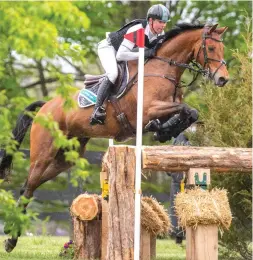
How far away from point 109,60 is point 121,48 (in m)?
0.26

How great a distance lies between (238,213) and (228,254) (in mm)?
573

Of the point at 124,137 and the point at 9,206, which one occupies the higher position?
the point at 124,137

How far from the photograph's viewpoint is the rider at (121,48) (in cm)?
948

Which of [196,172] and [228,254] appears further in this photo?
[228,254]

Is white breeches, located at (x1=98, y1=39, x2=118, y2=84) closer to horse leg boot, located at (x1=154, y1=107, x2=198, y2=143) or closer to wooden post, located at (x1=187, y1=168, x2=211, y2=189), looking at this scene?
horse leg boot, located at (x1=154, y1=107, x2=198, y2=143)

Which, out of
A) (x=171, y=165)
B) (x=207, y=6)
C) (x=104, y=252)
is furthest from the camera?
(x=207, y=6)

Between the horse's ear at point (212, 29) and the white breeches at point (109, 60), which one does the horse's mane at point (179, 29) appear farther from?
the white breeches at point (109, 60)

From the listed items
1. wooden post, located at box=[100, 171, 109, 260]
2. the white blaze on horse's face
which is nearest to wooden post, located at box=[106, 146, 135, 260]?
wooden post, located at box=[100, 171, 109, 260]

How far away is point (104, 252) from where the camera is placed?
28.9 feet

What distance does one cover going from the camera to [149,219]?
29.1ft

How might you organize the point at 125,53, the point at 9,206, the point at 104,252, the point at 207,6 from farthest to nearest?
the point at 207,6
the point at 125,53
the point at 104,252
the point at 9,206

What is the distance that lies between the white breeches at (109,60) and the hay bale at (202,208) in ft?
7.13

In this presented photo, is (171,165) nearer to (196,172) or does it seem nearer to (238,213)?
(196,172)

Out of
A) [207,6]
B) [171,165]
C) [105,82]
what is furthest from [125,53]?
[207,6]
